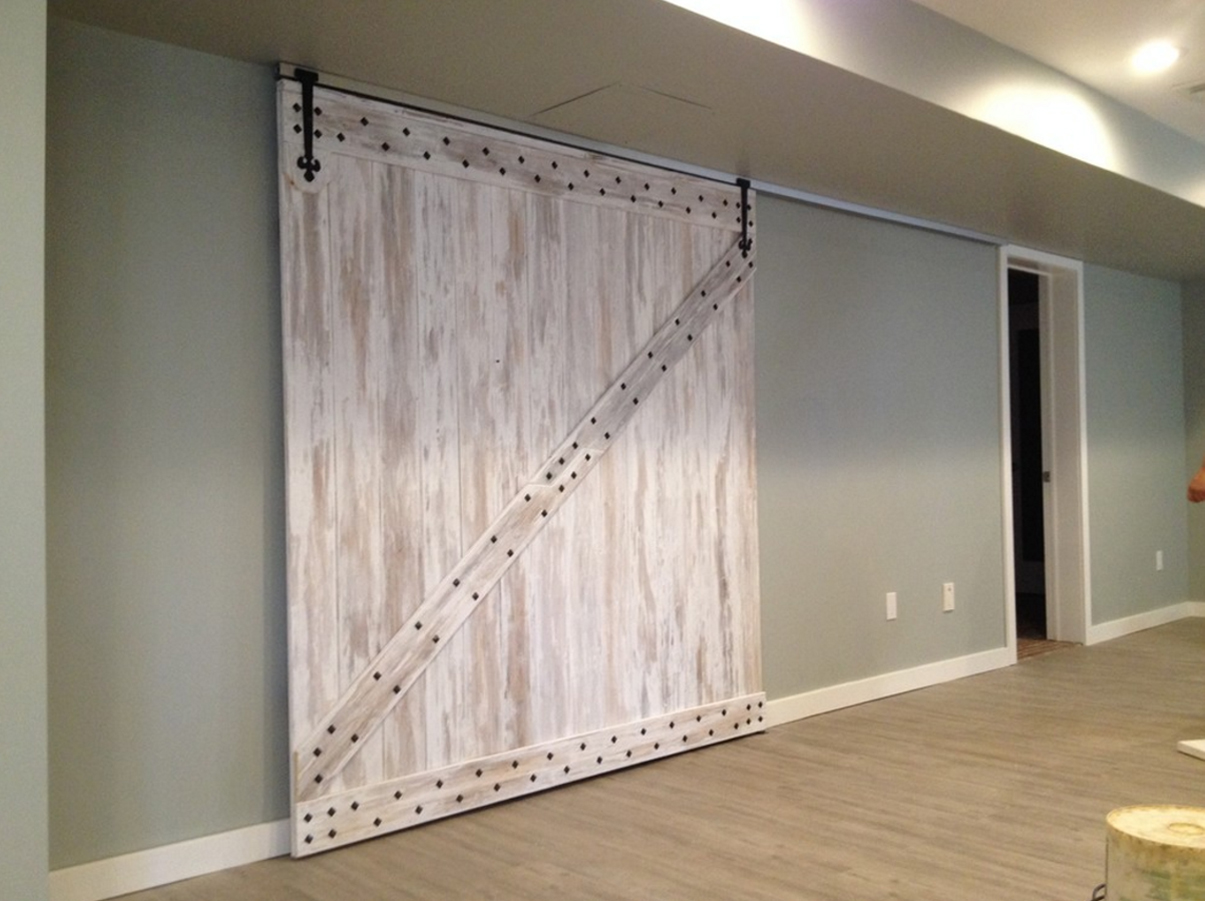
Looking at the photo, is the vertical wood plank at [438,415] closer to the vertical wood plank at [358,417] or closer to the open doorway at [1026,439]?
the vertical wood plank at [358,417]

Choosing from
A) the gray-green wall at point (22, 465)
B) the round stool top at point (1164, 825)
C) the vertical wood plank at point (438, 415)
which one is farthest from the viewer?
the vertical wood plank at point (438, 415)

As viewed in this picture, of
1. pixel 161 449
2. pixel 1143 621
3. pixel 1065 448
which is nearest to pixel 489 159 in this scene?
pixel 161 449

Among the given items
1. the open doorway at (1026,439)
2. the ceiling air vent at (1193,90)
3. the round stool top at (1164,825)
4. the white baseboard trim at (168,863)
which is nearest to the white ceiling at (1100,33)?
the ceiling air vent at (1193,90)

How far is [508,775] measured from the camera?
10.9 feet

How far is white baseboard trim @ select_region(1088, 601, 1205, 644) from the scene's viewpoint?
6155 mm

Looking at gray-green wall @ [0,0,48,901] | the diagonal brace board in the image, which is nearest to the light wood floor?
the diagonal brace board

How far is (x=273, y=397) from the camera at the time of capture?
2.92m

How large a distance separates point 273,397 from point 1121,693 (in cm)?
377

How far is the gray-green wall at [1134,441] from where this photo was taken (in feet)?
20.5

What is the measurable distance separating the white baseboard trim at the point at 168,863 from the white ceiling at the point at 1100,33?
9.79ft

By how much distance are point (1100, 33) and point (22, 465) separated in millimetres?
3359

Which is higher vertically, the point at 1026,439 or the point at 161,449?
the point at 1026,439

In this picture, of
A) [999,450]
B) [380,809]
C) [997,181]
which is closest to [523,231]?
[380,809]

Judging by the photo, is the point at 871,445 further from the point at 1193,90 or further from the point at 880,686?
the point at 1193,90
